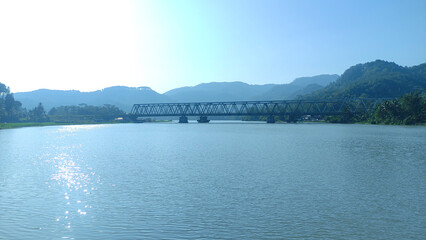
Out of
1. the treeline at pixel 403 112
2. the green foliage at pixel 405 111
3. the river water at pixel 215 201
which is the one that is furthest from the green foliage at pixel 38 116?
the river water at pixel 215 201

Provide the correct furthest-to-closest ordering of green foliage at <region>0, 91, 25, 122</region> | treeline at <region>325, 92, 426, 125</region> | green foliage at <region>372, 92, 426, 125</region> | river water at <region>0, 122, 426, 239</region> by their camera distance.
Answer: green foliage at <region>0, 91, 25, 122</region>
treeline at <region>325, 92, 426, 125</region>
green foliage at <region>372, 92, 426, 125</region>
river water at <region>0, 122, 426, 239</region>

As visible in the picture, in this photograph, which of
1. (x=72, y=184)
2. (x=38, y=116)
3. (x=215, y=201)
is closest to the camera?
(x=215, y=201)

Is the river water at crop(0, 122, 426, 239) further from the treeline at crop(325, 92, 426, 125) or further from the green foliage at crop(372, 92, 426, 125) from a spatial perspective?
the treeline at crop(325, 92, 426, 125)

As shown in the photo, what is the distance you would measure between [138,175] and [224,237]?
498 inches

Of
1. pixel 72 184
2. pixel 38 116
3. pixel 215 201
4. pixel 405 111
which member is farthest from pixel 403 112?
pixel 38 116

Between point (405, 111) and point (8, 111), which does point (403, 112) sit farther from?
point (8, 111)

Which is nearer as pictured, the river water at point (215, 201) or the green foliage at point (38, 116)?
the river water at point (215, 201)

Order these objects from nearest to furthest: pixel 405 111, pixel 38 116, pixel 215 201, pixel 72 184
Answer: pixel 215 201
pixel 72 184
pixel 405 111
pixel 38 116

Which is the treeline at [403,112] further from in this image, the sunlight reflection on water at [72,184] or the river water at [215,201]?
the sunlight reflection on water at [72,184]

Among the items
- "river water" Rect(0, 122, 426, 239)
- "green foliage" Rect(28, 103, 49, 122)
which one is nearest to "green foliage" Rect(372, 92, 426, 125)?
"river water" Rect(0, 122, 426, 239)

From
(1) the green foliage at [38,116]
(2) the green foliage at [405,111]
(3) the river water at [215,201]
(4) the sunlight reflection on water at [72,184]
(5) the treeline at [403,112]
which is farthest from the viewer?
(1) the green foliage at [38,116]

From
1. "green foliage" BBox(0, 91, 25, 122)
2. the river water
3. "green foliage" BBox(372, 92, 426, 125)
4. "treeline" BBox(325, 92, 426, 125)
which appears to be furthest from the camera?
"green foliage" BBox(0, 91, 25, 122)

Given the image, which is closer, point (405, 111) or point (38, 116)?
point (405, 111)

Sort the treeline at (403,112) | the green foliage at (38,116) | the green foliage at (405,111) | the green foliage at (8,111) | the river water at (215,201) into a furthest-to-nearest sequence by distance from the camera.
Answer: the green foliage at (38,116)
the green foliage at (8,111)
the treeline at (403,112)
the green foliage at (405,111)
the river water at (215,201)
